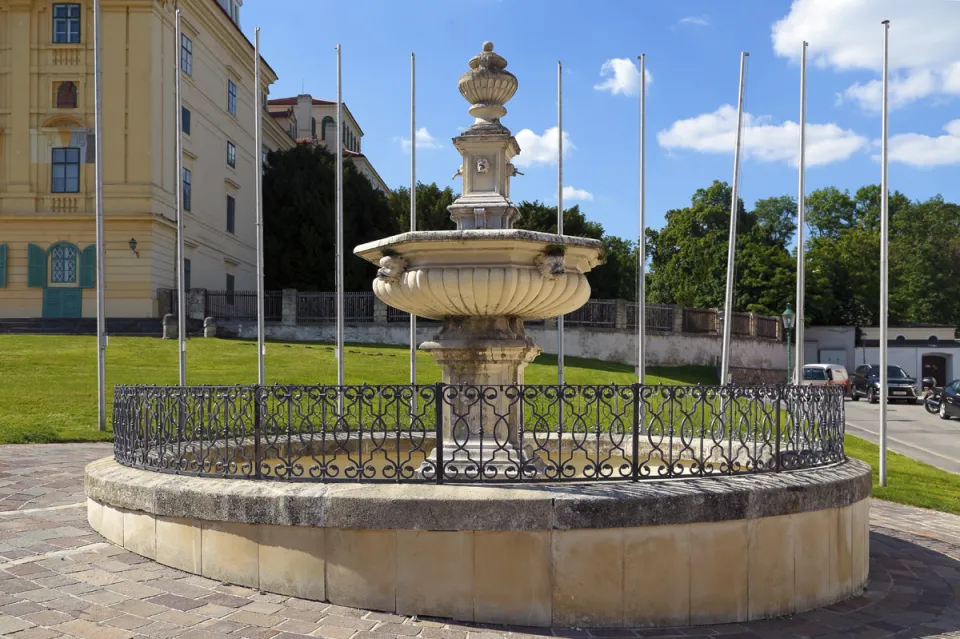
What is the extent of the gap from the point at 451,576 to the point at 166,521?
2426mm

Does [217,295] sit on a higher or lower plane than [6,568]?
higher

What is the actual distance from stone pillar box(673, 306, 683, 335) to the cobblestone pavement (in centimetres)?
2936

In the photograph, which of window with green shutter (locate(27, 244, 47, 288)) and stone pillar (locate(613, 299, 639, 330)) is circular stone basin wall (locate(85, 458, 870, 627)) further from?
window with green shutter (locate(27, 244, 47, 288))

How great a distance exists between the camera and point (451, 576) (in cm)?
533

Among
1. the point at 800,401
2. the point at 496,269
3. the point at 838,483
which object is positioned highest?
the point at 496,269

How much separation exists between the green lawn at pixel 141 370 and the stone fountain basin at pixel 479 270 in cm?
1045

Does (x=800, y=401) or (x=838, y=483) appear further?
(x=800, y=401)

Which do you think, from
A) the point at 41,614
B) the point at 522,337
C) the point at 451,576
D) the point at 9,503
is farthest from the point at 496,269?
the point at 9,503

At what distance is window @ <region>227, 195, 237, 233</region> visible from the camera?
131ft

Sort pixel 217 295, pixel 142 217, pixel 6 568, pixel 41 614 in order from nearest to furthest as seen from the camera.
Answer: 1. pixel 41 614
2. pixel 6 568
3. pixel 142 217
4. pixel 217 295

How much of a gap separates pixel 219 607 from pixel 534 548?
2.11 m

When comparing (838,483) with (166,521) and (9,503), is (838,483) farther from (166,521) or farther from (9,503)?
(9,503)

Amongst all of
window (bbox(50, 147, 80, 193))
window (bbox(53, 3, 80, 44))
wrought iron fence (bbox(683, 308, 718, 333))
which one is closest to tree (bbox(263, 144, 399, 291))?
window (bbox(50, 147, 80, 193))

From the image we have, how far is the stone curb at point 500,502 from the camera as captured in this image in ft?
17.5
